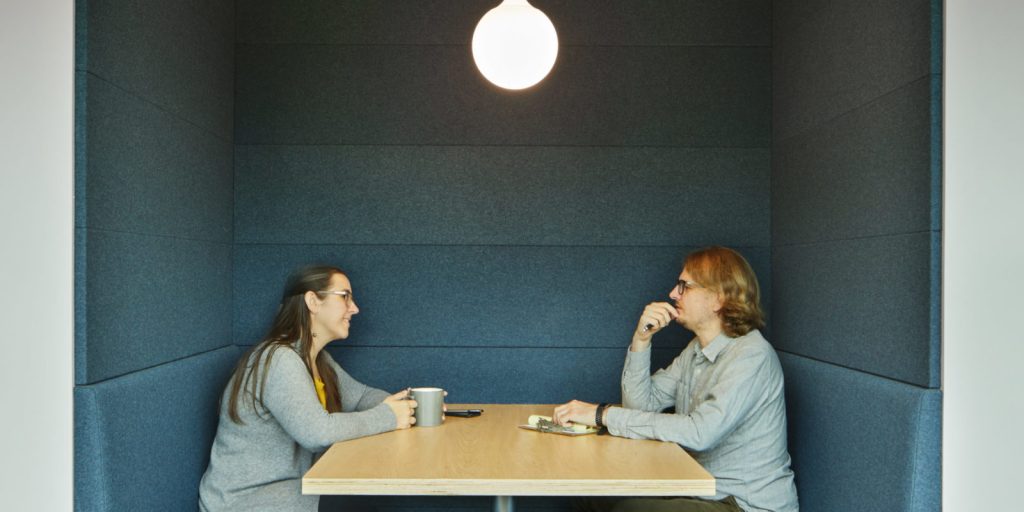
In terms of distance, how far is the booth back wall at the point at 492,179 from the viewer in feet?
9.11

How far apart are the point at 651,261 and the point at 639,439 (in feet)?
3.13

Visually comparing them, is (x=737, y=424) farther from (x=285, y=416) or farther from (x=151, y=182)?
(x=151, y=182)

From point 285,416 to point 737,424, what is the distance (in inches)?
41.7

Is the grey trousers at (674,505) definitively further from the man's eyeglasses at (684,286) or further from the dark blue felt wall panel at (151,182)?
the dark blue felt wall panel at (151,182)

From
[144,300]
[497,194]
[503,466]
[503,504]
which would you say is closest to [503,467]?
[503,466]

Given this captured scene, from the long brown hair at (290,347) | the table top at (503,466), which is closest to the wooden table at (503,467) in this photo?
the table top at (503,466)

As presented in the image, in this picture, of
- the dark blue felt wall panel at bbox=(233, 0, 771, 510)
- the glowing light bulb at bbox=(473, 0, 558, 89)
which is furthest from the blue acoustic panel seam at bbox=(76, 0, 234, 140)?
the glowing light bulb at bbox=(473, 0, 558, 89)

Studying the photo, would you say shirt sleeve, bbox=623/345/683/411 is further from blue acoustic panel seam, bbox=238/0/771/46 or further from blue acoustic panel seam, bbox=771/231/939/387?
blue acoustic panel seam, bbox=238/0/771/46

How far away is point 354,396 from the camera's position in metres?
2.40

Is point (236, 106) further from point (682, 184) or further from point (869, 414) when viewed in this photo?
point (869, 414)
